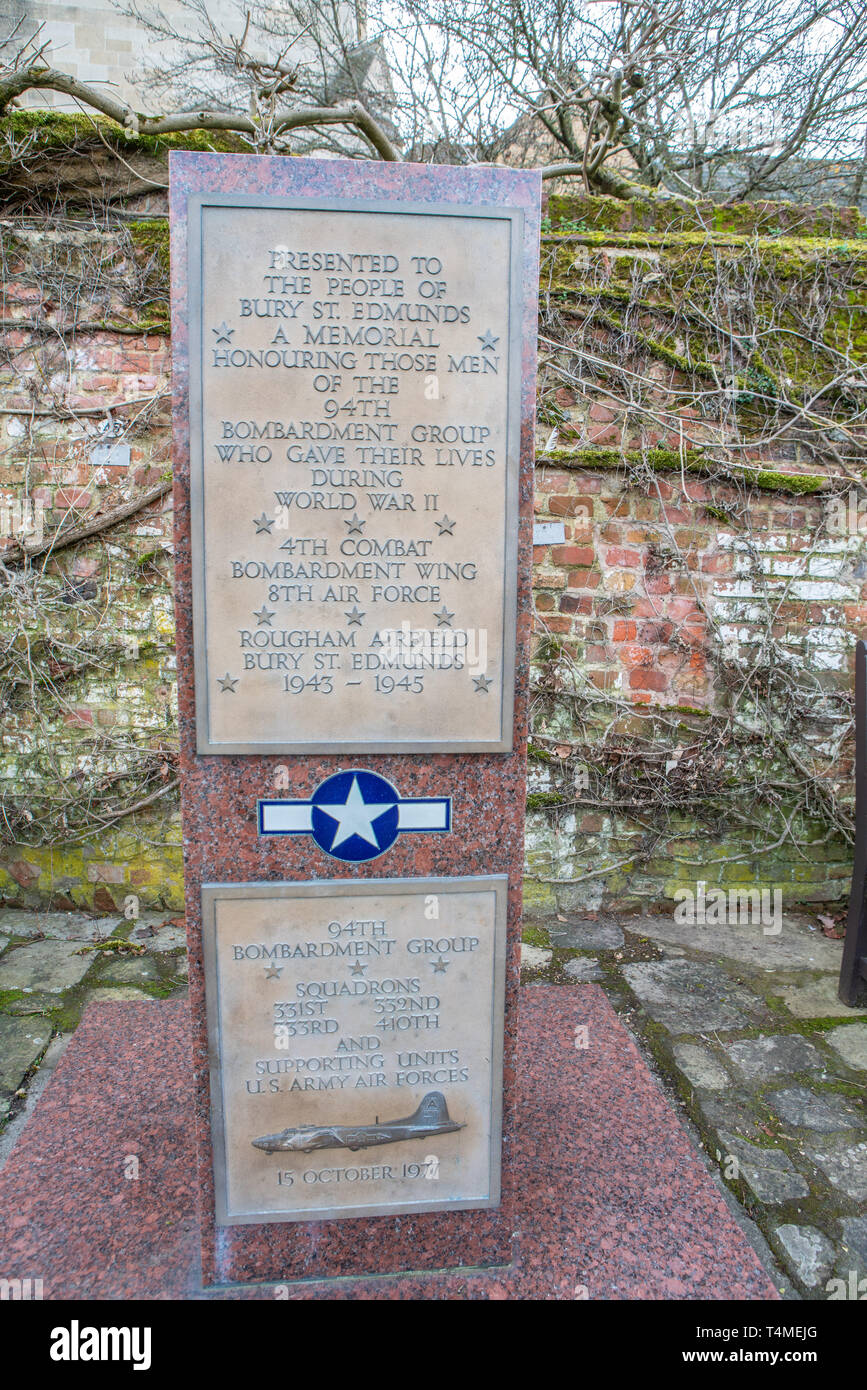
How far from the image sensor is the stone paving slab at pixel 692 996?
2.67 meters

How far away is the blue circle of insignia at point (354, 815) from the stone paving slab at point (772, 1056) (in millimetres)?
1583

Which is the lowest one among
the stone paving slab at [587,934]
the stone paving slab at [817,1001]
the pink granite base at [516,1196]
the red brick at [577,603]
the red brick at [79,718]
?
the pink granite base at [516,1196]

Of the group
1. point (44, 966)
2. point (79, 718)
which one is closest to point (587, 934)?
point (44, 966)

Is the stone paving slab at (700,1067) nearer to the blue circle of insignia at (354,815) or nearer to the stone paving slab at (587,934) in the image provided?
the stone paving slab at (587,934)

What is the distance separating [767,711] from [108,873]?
3.00 m

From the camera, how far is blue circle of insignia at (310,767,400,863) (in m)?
1.57

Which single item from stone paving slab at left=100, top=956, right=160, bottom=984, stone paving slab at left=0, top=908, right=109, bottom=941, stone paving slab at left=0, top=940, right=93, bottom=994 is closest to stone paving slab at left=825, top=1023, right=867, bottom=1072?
stone paving slab at left=100, top=956, right=160, bottom=984

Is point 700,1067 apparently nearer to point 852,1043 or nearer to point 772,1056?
point 772,1056

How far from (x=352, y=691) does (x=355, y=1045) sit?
0.75 m

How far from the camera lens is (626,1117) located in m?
2.15

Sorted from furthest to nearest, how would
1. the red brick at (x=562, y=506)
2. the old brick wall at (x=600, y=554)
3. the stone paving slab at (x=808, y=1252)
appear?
the red brick at (x=562, y=506) → the old brick wall at (x=600, y=554) → the stone paving slab at (x=808, y=1252)

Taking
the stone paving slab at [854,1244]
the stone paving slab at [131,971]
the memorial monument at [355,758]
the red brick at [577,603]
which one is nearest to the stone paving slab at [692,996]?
the stone paving slab at [854,1244]

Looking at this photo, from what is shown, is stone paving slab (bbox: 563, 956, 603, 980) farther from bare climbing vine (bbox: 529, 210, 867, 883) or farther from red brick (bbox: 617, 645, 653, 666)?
red brick (bbox: 617, 645, 653, 666)

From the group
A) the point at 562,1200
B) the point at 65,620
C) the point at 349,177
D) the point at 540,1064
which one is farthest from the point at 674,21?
the point at 562,1200
